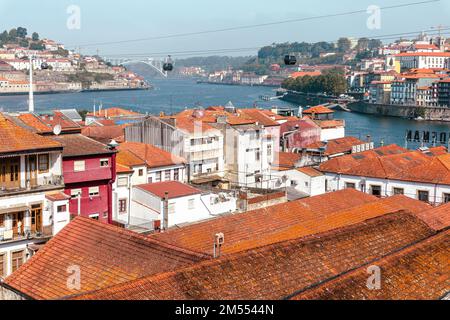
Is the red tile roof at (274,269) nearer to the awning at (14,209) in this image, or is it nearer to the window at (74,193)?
the awning at (14,209)

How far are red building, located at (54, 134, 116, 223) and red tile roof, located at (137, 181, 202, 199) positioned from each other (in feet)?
5.49

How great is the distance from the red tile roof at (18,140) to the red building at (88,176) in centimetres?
121

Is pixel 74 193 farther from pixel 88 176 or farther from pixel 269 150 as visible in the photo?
pixel 269 150

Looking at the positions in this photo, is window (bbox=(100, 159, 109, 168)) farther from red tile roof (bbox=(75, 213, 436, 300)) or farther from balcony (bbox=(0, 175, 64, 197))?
red tile roof (bbox=(75, 213, 436, 300))

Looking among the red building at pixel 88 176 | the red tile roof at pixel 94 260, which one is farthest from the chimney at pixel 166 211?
the red tile roof at pixel 94 260

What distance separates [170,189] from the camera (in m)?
12.9

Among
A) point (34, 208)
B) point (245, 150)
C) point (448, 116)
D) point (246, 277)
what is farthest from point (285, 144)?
point (448, 116)

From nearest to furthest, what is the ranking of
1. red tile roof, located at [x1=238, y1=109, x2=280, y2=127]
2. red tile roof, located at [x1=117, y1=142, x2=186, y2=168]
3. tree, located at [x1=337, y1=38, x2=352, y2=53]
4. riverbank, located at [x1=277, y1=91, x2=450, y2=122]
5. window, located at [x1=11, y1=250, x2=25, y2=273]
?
window, located at [x1=11, y1=250, x2=25, y2=273], red tile roof, located at [x1=117, y1=142, x2=186, y2=168], red tile roof, located at [x1=238, y1=109, x2=280, y2=127], riverbank, located at [x1=277, y1=91, x2=450, y2=122], tree, located at [x1=337, y1=38, x2=352, y2=53]

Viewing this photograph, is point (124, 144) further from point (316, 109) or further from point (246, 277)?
point (316, 109)

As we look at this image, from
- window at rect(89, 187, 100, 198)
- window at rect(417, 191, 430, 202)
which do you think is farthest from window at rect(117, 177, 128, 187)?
window at rect(417, 191, 430, 202)

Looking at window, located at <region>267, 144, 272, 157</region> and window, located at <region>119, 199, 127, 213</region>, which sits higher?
window, located at <region>267, 144, 272, 157</region>

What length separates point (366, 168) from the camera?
14.8 m

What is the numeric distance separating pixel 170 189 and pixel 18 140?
4.47 meters

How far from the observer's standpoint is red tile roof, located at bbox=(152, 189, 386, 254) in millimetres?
8507
